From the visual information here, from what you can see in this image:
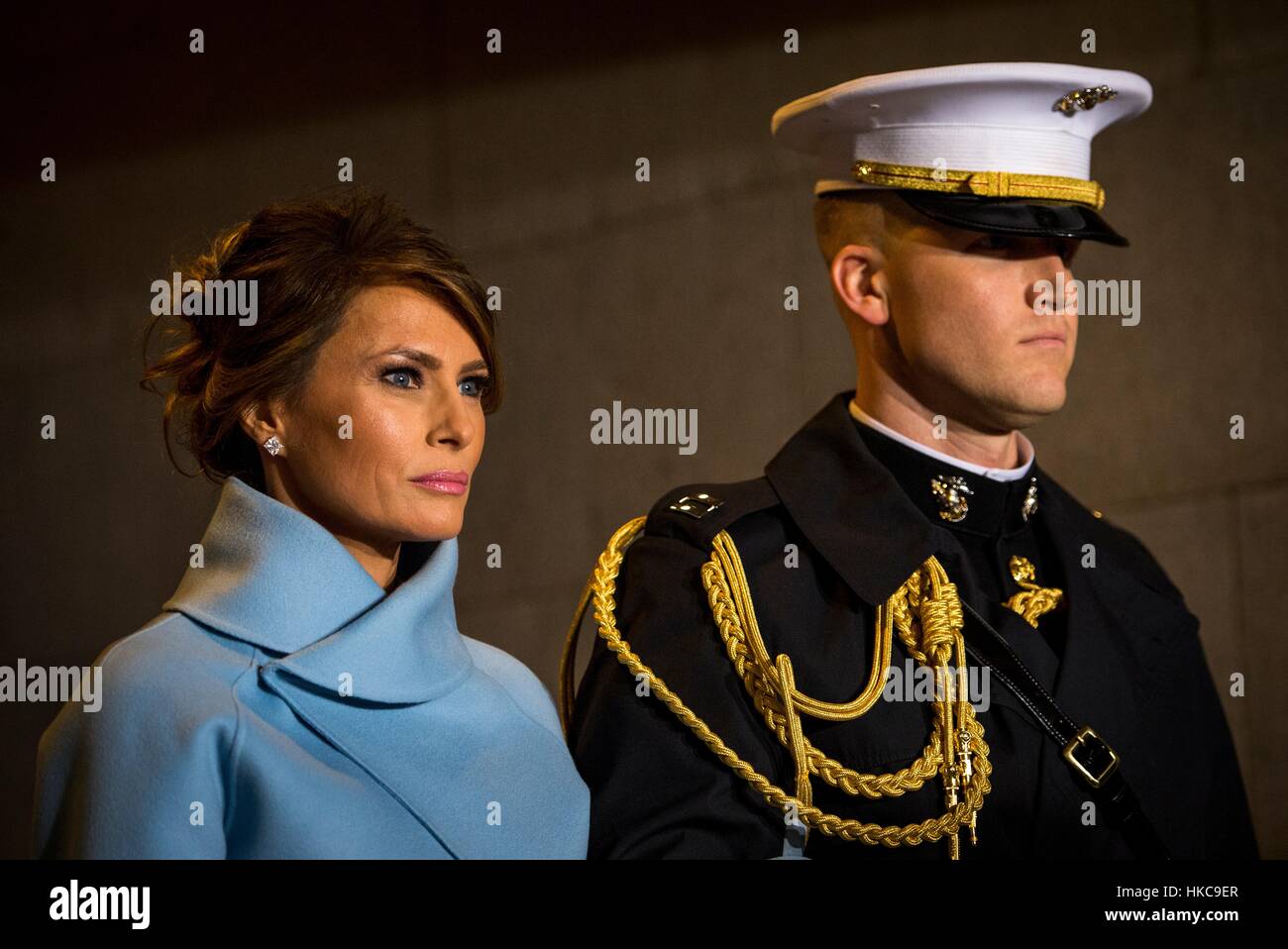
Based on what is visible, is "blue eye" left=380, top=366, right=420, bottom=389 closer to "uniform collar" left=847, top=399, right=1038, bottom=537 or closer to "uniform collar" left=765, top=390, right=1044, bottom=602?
"uniform collar" left=765, top=390, right=1044, bottom=602

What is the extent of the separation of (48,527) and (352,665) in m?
1.16

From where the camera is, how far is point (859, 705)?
70.1 inches

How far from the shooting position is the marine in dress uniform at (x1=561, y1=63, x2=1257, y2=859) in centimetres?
176

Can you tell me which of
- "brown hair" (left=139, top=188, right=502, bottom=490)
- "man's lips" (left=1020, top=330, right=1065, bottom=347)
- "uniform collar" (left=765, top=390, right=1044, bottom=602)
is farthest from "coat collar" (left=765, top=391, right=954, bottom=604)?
"brown hair" (left=139, top=188, right=502, bottom=490)

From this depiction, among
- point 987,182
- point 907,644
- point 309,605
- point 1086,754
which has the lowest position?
point 1086,754

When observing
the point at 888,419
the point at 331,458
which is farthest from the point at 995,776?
the point at 331,458

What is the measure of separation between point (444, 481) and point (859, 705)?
1.83 feet

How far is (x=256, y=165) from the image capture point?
7.80 feet

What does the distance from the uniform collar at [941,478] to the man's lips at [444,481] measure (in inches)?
24.8

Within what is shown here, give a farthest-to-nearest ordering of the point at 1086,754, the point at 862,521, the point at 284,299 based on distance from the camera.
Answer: the point at 862,521 → the point at 1086,754 → the point at 284,299

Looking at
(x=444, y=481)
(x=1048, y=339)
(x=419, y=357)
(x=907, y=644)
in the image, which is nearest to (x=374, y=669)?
(x=444, y=481)

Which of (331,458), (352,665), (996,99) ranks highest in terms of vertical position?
(996,99)

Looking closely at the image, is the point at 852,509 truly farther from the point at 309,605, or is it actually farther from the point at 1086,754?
the point at 309,605
